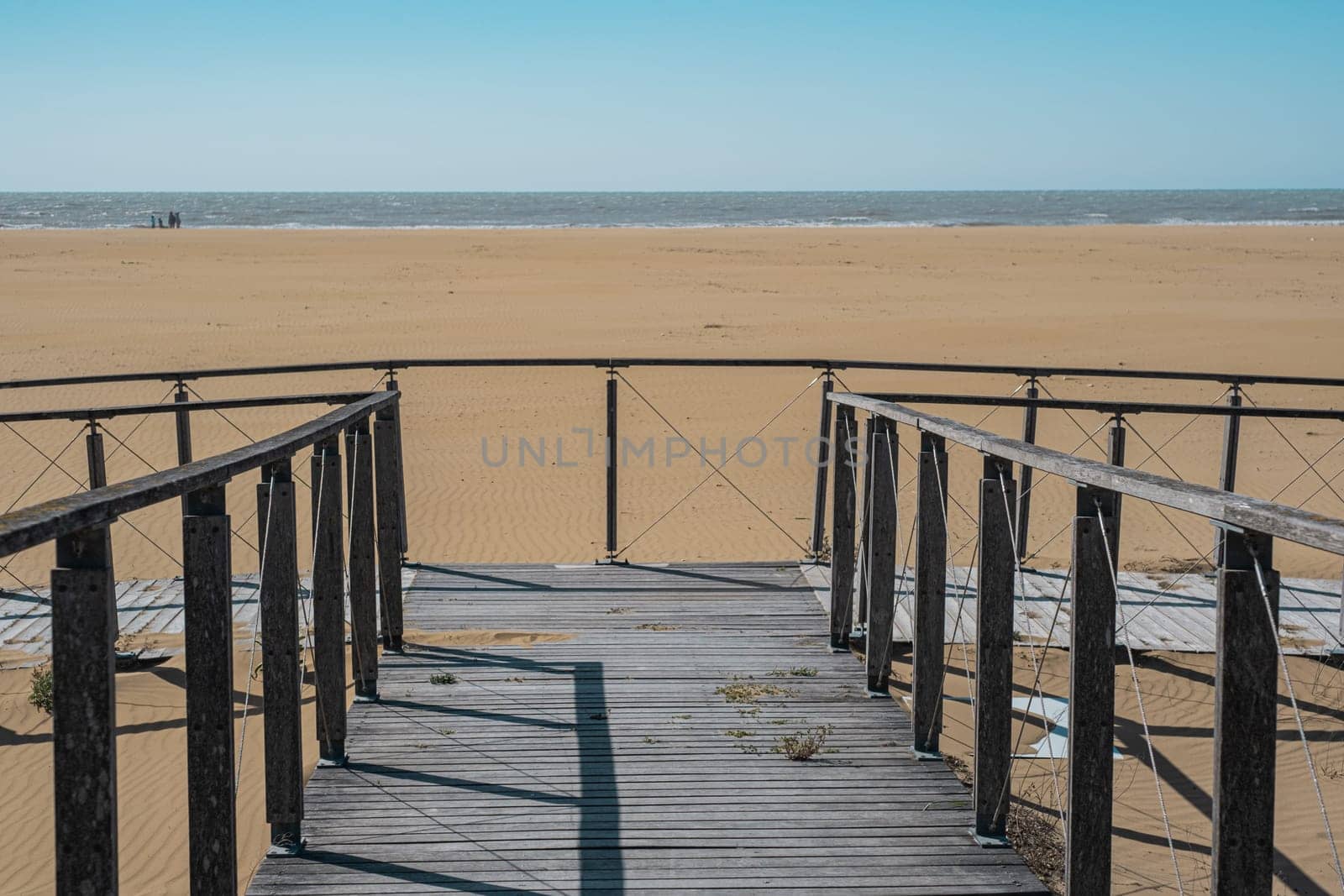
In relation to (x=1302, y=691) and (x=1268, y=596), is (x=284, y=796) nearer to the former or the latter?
(x=1268, y=596)

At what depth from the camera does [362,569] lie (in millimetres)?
5273

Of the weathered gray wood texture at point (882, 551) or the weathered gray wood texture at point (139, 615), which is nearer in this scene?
the weathered gray wood texture at point (882, 551)

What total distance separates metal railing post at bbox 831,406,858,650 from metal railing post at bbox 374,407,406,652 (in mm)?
2178

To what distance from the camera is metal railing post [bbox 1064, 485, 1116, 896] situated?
308cm

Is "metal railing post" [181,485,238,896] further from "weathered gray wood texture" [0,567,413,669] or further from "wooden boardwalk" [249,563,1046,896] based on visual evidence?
"weathered gray wood texture" [0,567,413,669]

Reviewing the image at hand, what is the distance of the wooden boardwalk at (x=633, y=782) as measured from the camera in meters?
3.66

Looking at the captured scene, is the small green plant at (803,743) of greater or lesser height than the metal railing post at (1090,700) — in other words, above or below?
below

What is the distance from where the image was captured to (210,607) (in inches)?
114

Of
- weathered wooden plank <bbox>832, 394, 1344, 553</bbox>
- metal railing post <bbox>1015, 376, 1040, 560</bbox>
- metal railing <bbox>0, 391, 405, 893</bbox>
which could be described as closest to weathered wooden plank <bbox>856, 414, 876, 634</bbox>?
weathered wooden plank <bbox>832, 394, 1344, 553</bbox>

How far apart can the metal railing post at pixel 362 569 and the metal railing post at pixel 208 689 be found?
2170mm

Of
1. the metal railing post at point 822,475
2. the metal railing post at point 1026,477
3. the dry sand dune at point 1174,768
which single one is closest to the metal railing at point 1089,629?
the dry sand dune at point 1174,768

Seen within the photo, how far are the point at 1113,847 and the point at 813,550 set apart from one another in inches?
132

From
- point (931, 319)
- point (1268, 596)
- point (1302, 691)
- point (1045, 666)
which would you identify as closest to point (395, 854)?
point (1268, 596)

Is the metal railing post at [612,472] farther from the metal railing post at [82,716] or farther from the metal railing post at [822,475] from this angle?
the metal railing post at [82,716]
